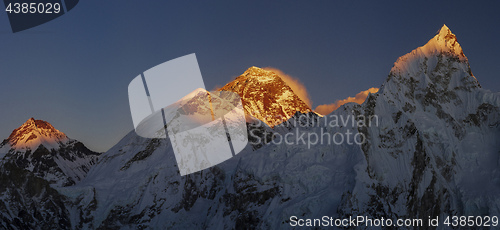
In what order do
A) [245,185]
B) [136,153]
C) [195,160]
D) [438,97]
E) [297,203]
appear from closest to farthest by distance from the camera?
[297,203], [245,185], [438,97], [195,160], [136,153]

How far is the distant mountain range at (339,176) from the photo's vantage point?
13850 centimetres

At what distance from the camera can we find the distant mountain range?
5453 inches

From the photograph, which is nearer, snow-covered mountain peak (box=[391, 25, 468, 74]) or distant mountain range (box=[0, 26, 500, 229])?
distant mountain range (box=[0, 26, 500, 229])

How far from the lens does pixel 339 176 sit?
139625mm

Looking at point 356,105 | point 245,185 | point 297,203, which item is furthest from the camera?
point 356,105

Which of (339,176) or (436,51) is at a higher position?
(436,51)

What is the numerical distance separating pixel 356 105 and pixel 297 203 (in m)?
35.9

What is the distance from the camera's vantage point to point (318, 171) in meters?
141

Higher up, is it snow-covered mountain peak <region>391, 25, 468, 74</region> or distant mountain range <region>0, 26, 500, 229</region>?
snow-covered mountain peak <region>391, 25, 468, 74</region>

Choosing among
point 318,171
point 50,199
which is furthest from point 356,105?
point 50,199

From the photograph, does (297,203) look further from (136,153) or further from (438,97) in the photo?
(136,153)

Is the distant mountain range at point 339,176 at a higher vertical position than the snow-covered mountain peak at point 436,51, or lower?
lower

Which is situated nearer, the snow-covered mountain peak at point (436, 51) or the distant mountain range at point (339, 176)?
the distant mountain range at point (339, 176)

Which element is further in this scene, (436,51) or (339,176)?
(436,51)
